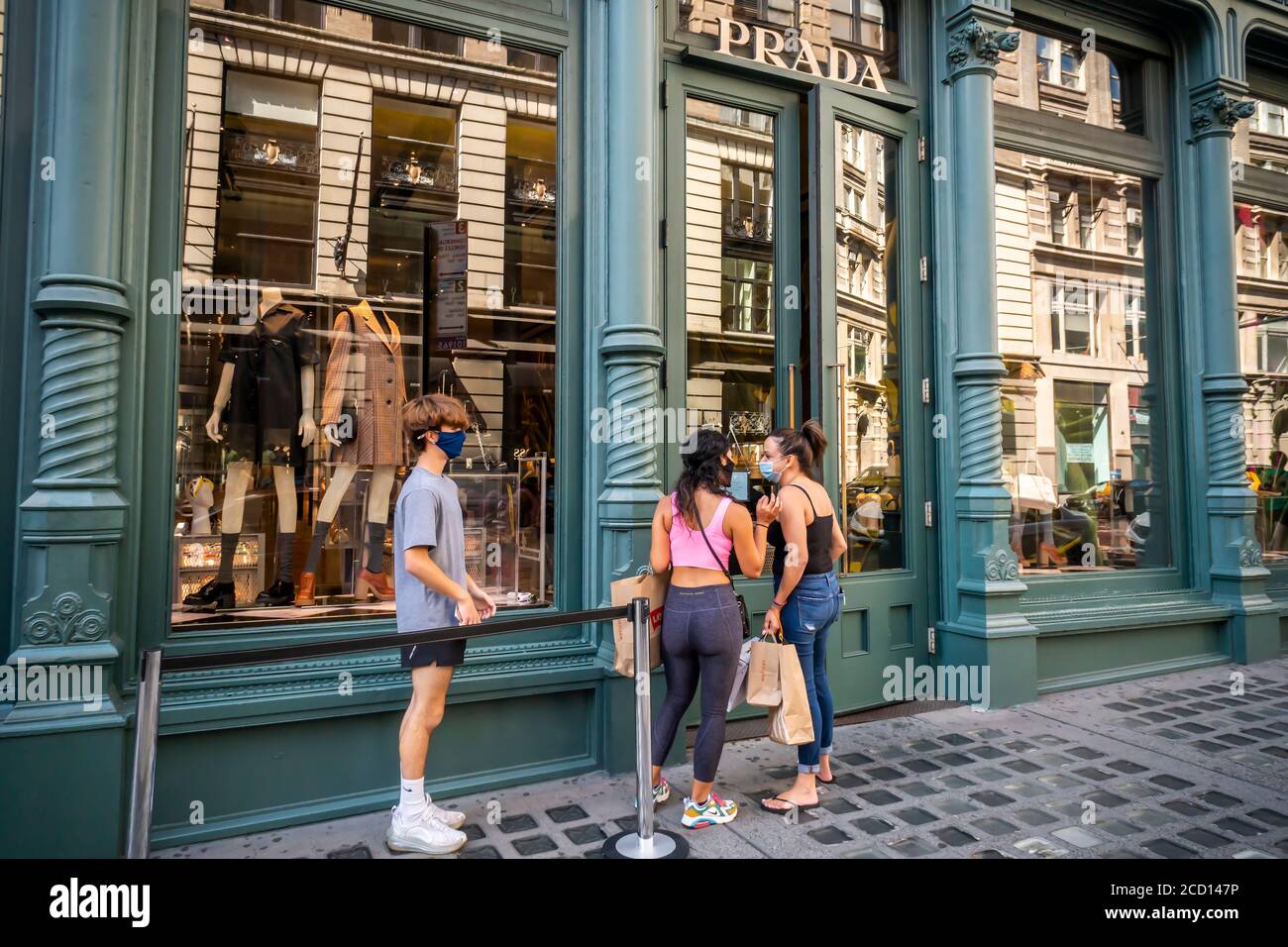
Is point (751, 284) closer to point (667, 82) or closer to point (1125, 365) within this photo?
point (667, 82)

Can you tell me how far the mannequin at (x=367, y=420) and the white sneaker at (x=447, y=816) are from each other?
135 centimetres

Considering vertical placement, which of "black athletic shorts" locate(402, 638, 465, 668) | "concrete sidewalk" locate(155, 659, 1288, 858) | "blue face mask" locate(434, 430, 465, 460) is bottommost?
"concrete sidewalk" locate(155, 659, 1288, 858)

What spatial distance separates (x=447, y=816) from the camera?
3.95 meters

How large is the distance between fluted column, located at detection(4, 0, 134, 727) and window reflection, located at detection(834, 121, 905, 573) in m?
4.75

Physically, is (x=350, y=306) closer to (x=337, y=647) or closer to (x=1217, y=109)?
(x=337, y=647)

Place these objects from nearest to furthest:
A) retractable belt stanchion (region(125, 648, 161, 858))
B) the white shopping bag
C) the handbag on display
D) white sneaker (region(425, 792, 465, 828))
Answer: retractable belt stanchion (region(125, 648, 161, 858))
white sneaker (region(425, 792, 465, 828))
the white shopping bag
the handbag on display

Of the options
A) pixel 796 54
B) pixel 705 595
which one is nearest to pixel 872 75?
pixel 796 54

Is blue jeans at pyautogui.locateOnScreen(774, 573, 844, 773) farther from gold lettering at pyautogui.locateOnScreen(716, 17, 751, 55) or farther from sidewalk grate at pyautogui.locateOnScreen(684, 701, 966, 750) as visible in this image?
gold lettering at pyautogui.locateOnScreen(716, 17, 751, 55)

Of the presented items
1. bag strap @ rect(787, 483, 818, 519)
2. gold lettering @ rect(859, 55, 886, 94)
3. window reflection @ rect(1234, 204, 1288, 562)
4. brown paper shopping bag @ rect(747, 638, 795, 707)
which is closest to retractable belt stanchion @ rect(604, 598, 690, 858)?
brown paper shopping bag @ rect(747, 638, 795, 707)

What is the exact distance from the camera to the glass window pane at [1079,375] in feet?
22.9

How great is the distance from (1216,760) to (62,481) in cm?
666

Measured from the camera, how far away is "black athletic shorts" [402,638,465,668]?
12.1ft

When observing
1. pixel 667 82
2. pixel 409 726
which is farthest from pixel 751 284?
pixel 409 726
